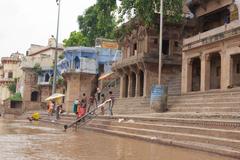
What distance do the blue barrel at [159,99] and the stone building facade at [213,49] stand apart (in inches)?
114

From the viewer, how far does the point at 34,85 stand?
181 ft

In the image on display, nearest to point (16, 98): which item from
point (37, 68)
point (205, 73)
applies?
point (37, 68)

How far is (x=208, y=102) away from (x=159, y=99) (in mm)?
3276

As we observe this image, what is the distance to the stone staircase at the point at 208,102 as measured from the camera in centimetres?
1558

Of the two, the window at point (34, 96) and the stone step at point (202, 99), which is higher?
the window at point (34, 96)

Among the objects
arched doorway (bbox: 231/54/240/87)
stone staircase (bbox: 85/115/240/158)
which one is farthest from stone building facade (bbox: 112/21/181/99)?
stone staircase (bbox: 85/115/240/158)

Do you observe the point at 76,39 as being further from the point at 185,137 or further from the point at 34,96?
the point at 185,137

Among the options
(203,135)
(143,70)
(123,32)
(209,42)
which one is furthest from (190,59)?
(203,135)

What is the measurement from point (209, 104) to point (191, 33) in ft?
44.0

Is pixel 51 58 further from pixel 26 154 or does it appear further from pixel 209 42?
pixel 26 154

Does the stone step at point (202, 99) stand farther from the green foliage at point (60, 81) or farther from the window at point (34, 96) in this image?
the window at point (34, 96)

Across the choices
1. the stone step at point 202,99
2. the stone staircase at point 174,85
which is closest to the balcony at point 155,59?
the stone staircase at point 174,85

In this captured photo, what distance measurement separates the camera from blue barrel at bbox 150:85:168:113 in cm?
2003

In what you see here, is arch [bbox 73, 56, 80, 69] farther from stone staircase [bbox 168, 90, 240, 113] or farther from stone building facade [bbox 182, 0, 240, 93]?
stone staircase [bbox 168, 90, 240, 113]
